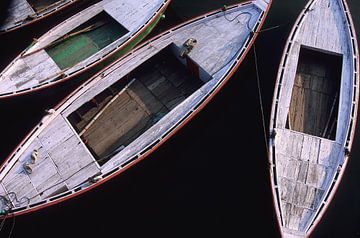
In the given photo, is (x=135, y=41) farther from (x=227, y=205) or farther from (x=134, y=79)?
(x=227, y=205)

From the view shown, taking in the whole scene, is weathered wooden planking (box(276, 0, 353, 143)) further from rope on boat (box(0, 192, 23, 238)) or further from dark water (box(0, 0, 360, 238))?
rope on boat (box(0, 192, 23, 238))

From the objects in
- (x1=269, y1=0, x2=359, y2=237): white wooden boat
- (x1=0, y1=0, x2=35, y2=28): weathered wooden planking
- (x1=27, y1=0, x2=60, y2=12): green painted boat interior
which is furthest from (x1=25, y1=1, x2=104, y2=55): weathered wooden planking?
(x1=269, y1=0, x2=359, y2=237): white wooden boat

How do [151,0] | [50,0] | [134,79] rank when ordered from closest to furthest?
[134,79], [151,0], [50,0]

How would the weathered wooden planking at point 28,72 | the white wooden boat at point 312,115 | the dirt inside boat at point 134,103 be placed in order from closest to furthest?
the white wooden boat at point 312,115 → the dirt inside boat at point 134,103 → the weathered wooden planking at point 28,72

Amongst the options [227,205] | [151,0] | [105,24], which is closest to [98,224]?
[227,205]

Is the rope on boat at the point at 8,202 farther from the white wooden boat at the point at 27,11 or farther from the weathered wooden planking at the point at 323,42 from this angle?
the weathered wooden planking at the point at 323,42

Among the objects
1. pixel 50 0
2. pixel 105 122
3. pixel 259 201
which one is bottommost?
pixel 259 201

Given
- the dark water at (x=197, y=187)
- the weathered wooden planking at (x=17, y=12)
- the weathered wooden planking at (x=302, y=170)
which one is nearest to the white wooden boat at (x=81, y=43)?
the dark water at (x=197, y=187)
